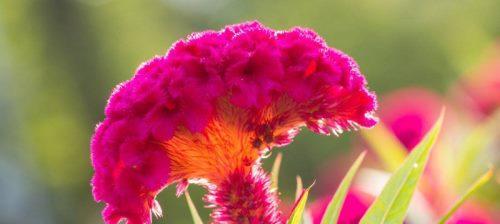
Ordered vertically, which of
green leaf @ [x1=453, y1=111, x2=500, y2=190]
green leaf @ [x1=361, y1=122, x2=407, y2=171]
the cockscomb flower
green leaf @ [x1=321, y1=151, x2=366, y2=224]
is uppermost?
green leaf @ [x1=361, y1=122, x2=407, y2=171]

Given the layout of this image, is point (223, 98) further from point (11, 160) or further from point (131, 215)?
point (11, 160)

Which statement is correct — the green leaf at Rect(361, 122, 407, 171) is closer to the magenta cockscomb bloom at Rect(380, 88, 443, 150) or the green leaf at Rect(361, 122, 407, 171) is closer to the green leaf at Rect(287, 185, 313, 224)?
the magenta cockscomb bloom at Rect(380, 88, 443, 150)

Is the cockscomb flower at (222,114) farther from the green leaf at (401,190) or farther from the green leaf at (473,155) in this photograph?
the green leaf at (473,155)

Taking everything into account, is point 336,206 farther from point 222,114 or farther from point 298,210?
point 222,114

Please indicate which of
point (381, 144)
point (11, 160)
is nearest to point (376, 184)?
point (381, 144)

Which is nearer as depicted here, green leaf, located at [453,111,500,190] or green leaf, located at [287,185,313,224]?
green leaf, located at [287,185,313,224]

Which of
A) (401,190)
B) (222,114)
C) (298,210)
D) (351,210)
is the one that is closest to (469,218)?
(351,210)

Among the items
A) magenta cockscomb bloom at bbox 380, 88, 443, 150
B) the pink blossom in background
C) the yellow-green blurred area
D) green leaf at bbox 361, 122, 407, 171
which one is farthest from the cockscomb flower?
the yellow-green blurred area

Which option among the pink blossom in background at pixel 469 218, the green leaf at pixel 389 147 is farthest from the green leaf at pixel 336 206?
the green leaf at pixel 389 147
